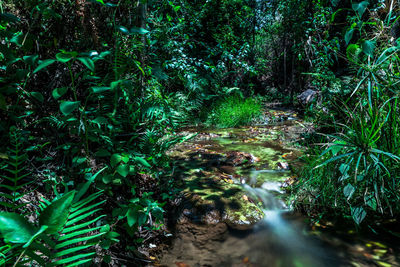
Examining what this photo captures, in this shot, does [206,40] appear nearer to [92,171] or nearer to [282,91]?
[282,91]

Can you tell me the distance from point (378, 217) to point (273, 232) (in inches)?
36.4

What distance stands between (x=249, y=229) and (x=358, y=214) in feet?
3.00

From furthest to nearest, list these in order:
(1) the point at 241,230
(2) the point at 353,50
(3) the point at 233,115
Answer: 1. (3) the point at 233,115
2. (1) the point at 241,230
3. (2) the point at 353,50

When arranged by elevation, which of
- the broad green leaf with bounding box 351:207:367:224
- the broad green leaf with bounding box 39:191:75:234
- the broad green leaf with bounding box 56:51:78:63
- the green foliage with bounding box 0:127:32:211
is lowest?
the broad green leaf with bounding box 351:207:367:224

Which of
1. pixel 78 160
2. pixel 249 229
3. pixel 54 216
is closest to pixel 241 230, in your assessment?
pixel 249 229

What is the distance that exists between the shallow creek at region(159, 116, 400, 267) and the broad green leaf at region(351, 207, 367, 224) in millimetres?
248

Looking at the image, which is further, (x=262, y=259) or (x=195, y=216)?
(x=195, y=216)

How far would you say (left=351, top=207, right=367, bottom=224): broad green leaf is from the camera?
1803 millimetres

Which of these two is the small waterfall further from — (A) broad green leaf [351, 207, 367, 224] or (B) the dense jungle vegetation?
(A) broad green leaf [351, 207, 367, 224]

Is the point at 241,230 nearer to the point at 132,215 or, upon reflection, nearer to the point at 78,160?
the point at 132,215

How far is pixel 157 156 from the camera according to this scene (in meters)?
1.93

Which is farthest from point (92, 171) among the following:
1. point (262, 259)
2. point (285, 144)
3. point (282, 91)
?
point (282, 91)

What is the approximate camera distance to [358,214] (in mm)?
1826

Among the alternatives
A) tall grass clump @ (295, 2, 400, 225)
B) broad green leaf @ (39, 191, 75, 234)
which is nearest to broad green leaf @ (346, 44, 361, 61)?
tall grass clump @ (295, 2, 400, 225)
